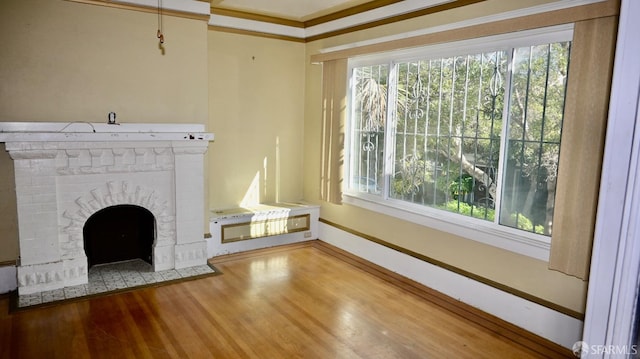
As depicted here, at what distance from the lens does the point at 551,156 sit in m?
3.00

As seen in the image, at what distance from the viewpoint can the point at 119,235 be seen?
427 cm

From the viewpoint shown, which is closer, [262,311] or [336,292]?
[262,311]

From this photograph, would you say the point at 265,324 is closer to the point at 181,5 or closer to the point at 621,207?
the point at 621,207

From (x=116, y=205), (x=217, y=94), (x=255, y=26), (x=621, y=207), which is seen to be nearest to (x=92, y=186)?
(x=116, y=205)

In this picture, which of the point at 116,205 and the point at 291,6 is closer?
the point at 116,205

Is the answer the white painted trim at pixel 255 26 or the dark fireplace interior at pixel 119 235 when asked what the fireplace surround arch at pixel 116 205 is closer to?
the dark fireplace interior at pixel 119 235

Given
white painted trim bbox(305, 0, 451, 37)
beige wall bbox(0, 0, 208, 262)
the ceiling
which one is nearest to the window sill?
white painted trim bbox(305, 0, 451, 37)

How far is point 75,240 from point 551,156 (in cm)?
387

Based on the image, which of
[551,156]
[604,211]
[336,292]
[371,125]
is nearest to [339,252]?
[336,292]

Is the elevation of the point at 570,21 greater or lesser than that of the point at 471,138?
greater

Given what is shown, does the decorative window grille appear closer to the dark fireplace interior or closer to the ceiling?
the ceiling

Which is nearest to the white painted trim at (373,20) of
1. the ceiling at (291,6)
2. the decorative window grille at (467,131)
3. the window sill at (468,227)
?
the ceiling at (291,6)

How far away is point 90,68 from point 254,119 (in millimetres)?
1806

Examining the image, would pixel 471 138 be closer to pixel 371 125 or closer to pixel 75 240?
pixel 371 125
